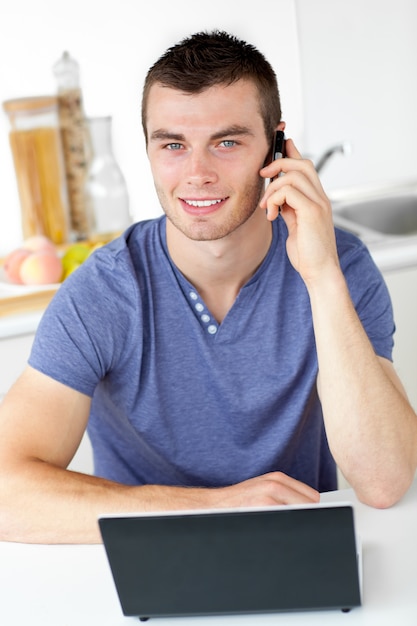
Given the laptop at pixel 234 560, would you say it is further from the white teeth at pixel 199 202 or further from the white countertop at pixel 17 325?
the white countertop at pixel 17 325

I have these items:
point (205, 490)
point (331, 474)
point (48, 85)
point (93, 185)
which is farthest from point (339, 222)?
point (205, 490)

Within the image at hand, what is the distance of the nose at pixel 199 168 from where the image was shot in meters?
1.56

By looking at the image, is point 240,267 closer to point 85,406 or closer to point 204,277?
point 204,277

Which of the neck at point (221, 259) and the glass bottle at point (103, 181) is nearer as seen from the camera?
the neck at point (221, 259)

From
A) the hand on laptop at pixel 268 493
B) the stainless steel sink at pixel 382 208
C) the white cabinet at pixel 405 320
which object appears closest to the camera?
the hand on laptop at pixel 268 493

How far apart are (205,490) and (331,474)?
54cm

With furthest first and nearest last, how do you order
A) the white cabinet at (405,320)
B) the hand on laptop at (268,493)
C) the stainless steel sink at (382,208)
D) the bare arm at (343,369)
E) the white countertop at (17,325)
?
the stainless steel sink at (382,208) < the white cabinet at (405,320) < the white countertop at (17,325) < the bare arm at (343,369) < the hand on laptop at (268,493)

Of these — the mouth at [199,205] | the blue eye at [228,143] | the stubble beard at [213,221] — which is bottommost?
the stubble beard at [213,221]

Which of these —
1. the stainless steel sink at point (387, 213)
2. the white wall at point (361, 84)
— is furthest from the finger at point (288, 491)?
the white wall at point (361, 84)

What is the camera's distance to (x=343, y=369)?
1.50 metres

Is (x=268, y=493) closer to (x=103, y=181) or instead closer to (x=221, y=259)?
(x=221, y=259)

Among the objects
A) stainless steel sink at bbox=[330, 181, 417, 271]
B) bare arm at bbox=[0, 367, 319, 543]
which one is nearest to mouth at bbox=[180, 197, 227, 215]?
bare arm at bbox=[0, 367, 319, 543]

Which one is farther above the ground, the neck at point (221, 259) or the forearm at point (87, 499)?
the neck at point (221, 259)

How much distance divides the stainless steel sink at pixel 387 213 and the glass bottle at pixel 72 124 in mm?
797
